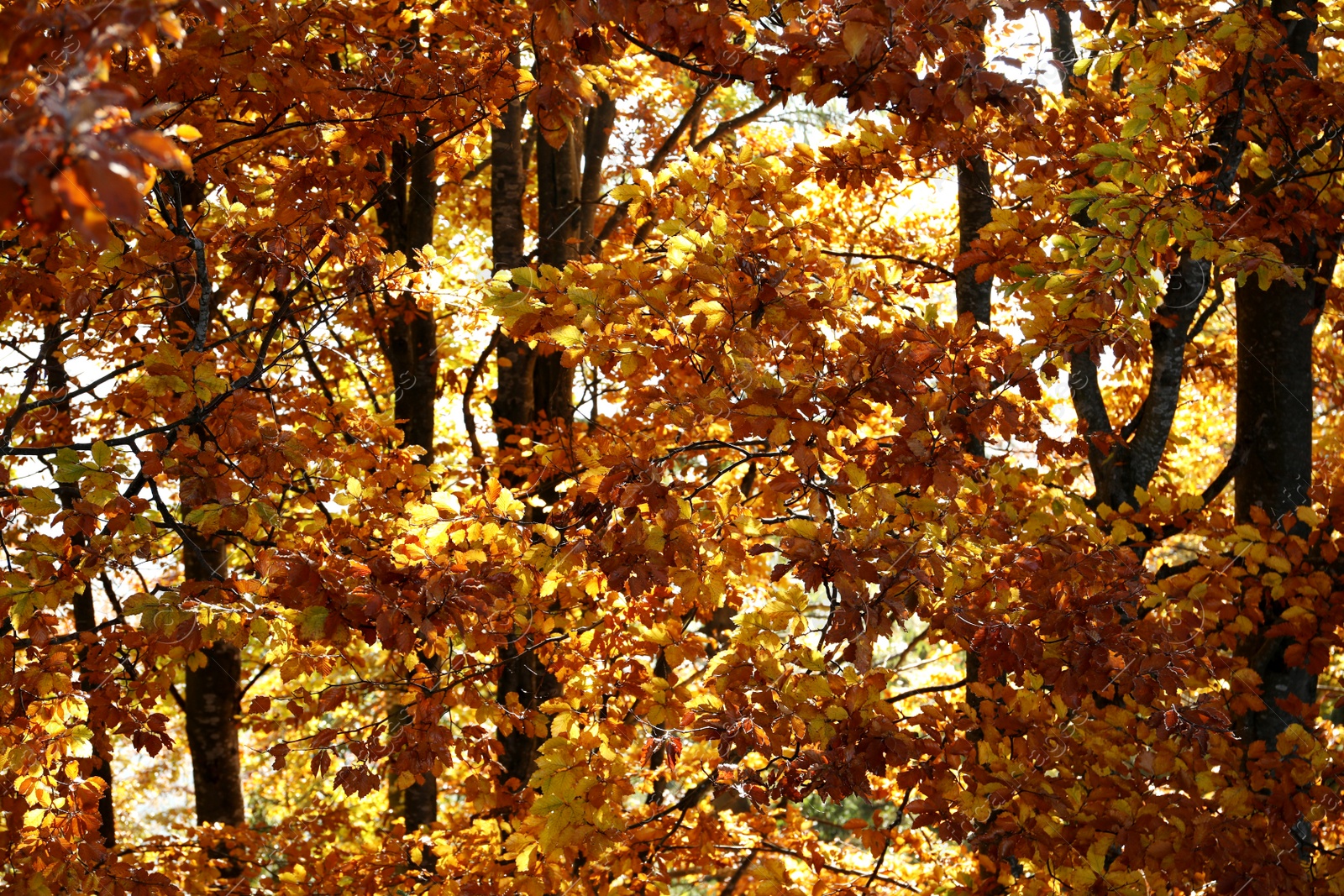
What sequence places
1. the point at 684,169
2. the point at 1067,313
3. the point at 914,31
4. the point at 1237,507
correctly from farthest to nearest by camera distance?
the point at 1237,507
the point at 684,169
the point at 1067,313
the point at 914,31

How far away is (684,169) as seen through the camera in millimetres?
3650

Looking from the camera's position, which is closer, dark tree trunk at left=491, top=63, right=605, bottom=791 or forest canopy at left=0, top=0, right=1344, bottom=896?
forest canopy at left=0, top=0, right=1344, bottom=896

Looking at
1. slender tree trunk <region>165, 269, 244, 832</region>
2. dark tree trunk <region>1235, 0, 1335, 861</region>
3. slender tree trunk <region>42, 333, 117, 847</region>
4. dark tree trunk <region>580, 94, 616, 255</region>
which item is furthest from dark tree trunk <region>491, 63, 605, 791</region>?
dark tree trunk <region>1235, 0, 1335, 861</region>

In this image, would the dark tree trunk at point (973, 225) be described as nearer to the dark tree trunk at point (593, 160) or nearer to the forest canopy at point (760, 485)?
the forest canopy at point (760, 485)

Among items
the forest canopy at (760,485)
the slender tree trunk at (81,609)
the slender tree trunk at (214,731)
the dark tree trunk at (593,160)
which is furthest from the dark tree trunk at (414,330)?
the slender tree trunk at (81,609)

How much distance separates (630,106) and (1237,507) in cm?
604

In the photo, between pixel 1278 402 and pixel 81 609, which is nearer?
pixel 1278 402

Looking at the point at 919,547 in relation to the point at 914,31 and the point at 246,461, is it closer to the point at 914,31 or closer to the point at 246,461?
the point at 914,31

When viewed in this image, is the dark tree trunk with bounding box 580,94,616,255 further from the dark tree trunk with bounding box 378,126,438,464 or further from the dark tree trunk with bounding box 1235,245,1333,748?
the dark tree trunk with bounding box 1235,245,1333,748

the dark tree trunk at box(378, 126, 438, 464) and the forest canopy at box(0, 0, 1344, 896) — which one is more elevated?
the dark tree trunk at box(378, 126, 438, 464)

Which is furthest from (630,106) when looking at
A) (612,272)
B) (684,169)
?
(612,272)

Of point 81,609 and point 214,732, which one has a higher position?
point 81,609

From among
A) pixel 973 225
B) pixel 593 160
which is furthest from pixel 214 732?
pixel 973 225

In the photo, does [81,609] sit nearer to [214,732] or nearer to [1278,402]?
[214,732]
